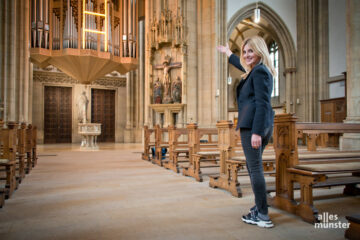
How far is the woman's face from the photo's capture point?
7.17 ft

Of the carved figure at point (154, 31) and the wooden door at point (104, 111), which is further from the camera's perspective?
the wooden door at point (104, 111)

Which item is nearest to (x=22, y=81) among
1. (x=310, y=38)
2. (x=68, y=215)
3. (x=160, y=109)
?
(x=160, y=109)

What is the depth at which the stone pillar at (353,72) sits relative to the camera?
7410 millimetres

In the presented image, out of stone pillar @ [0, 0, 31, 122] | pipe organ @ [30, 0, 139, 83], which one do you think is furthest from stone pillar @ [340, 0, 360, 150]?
stone pillar @ [0, 0, 31, 122]

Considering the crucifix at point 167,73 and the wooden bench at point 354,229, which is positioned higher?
the crucifix at point 167,73

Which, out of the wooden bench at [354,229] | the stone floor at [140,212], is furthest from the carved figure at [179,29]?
the wooden bench at [354,229]

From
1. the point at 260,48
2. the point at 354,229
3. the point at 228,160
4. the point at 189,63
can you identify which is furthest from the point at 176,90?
the point at 354,229

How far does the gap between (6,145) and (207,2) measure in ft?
31.0

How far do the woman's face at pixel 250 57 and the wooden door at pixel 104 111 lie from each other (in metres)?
15.3

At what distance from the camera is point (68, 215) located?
2512 millimetres

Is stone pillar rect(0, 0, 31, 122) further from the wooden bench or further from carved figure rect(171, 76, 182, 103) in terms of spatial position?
the wooden bench

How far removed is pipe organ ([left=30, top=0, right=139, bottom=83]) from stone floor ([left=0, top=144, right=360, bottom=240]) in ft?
22.2

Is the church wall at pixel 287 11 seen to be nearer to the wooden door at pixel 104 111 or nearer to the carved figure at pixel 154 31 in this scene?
the carved figure at pixel 154 31

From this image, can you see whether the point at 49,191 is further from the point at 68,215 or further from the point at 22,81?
the point at 22,81
